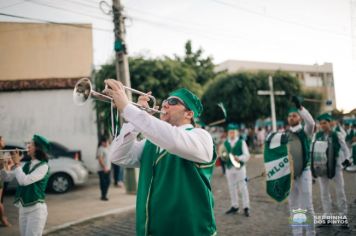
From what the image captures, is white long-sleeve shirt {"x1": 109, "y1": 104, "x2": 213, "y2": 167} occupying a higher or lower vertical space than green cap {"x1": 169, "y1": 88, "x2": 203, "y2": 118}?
lower

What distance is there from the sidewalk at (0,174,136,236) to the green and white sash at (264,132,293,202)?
4379mm

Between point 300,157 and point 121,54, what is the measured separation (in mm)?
6699

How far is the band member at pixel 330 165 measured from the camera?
6461mm

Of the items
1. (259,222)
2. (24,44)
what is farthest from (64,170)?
(259,222)

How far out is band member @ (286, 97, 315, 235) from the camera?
555 cm

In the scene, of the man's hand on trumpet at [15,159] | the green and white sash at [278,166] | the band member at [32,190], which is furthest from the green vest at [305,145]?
the man's hand on trumpet at [15,159]

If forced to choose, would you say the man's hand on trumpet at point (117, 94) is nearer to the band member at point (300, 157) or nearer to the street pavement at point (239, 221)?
the band member at point (300, 157)

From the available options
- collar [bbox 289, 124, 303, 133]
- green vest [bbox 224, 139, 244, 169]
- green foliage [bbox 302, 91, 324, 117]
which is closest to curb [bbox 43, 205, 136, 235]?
green vest [bbox 224, 139, 244, 169]

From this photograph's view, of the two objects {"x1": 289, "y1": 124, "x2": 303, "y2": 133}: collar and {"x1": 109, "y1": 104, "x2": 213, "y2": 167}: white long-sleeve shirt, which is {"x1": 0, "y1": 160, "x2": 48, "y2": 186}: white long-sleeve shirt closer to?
{"x1": 109, "y1": 104, "x2": 213, "y2": 167}: white long-sleeve shirt

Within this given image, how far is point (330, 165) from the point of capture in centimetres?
646

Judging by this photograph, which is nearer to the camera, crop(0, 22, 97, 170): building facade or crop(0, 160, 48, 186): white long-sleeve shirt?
crop(0, 160, 48, 186): white long-sleeve shirt

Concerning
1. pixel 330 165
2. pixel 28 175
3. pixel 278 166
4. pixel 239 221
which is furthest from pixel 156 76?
pixel 28 175

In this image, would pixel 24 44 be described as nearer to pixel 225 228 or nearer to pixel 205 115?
pixel 225 228

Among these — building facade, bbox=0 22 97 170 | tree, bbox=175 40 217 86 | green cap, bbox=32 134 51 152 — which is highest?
tree, bbox=175 40 217 86
